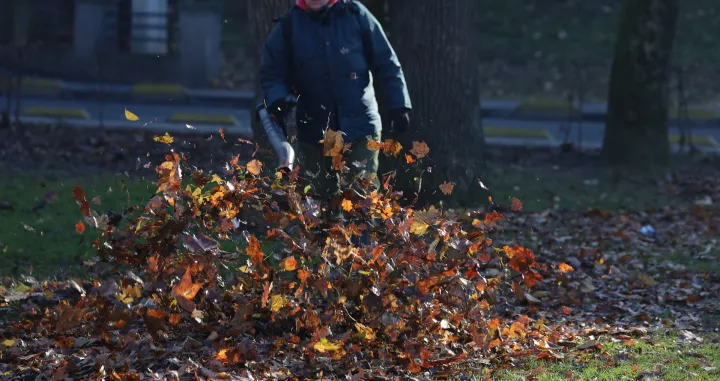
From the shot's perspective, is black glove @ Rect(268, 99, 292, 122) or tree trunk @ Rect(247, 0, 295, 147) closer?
black glove @ Rect(268, 99, 292, 122)

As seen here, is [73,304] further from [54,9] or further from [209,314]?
[54,9]

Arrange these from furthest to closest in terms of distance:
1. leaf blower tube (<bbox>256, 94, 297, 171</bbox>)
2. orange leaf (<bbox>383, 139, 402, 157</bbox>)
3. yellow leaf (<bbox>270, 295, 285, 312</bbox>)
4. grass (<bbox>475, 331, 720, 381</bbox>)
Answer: leaf blower tube (<bbox>256, 94, 297, 171</bbox>) → orange leaf (<bbox>383, 139, 402, 157</bbox>) → yellow leaf (<bbox>270, 295, 285, 312</bbox>) → grass (<bbox>475, 331, 720, 381</bbox>)

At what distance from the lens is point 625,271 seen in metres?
8.31

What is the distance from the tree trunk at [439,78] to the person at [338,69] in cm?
331

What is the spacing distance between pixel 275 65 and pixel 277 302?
1866 mm

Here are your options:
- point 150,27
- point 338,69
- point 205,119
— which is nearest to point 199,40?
point 150,27

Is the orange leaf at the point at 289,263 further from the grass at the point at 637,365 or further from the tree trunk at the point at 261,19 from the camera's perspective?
the tree trunk at the point at 261,19

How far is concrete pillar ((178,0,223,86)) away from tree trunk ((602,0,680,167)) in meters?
11.7

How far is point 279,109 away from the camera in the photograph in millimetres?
6762

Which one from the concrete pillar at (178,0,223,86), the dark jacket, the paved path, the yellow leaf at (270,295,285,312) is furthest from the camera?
the concrete pillar at (178,0,223,86)

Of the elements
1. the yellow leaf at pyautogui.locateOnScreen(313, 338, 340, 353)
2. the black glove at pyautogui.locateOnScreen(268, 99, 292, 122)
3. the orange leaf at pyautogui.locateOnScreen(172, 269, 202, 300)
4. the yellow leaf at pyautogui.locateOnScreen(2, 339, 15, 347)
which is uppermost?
the black glove at pyautogui.locateOnScreen(268, 99, 292, 122)

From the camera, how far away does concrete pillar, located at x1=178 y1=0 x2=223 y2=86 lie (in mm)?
23906

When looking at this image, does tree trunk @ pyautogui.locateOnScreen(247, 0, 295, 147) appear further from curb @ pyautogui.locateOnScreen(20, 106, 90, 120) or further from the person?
curb @ pyautogui.locateOnScreen(20, 106, 90, 120)

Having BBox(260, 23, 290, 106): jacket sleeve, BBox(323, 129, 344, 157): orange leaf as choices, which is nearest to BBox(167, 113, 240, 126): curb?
BBox(260, 23, 290, 106): jacket sleeve
